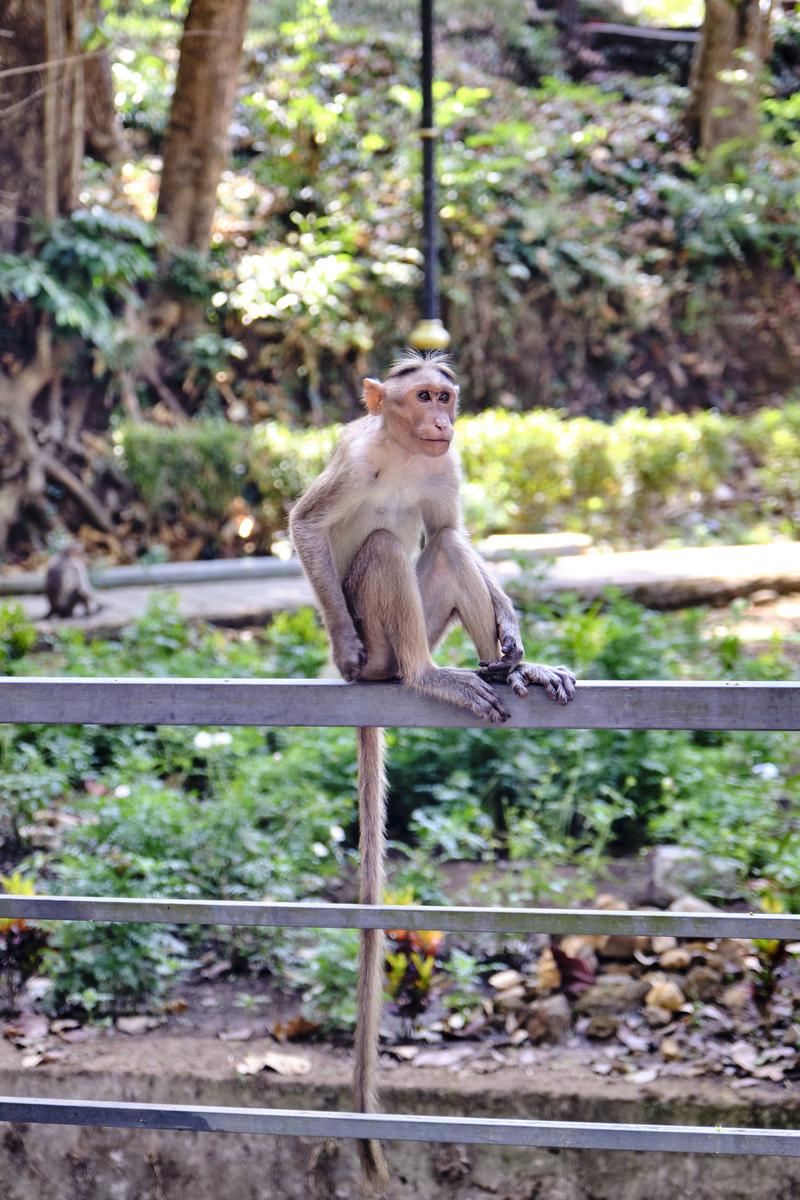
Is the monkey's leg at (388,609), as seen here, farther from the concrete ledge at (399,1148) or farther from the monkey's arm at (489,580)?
the concrete ledge at (399,1148)

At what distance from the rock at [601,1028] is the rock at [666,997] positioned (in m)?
0.15

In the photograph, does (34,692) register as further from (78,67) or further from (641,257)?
(641,257)

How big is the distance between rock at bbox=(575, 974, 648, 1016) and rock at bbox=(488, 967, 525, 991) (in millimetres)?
207

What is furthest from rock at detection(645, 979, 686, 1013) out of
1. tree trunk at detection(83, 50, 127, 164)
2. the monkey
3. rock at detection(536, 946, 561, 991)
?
tree trunk at detection(83, 50, 127, 164)

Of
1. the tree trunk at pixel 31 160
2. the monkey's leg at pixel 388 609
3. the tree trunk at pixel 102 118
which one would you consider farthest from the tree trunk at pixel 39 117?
the monkey's leg at pixel 388 609

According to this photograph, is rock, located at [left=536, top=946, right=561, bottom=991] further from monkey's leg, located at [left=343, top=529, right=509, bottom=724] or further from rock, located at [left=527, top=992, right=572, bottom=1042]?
monkey's leg, located at [left=343, top=529, right=509, bottom=724]

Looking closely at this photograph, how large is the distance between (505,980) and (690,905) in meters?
0.66

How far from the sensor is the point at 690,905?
4.21 meters

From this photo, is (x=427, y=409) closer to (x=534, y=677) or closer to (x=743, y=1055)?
(x=534, y=677)

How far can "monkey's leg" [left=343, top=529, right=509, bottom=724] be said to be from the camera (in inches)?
131

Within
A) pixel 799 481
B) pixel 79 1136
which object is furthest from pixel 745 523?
pixel 79 1136

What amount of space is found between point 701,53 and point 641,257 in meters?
3.13

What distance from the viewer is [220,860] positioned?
4.39 meters

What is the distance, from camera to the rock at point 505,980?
4.01 m
